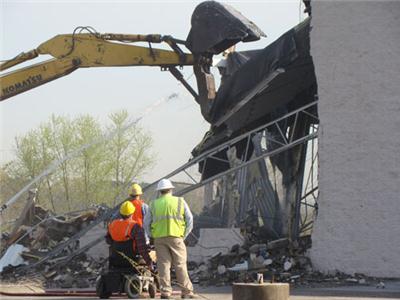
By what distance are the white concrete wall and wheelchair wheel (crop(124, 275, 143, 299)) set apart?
4.09 metres

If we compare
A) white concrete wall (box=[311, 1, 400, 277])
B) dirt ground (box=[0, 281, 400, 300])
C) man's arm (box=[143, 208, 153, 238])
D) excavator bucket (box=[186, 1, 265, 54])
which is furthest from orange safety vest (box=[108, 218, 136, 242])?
excavator bucket (box=[186, 1, 265, 54])

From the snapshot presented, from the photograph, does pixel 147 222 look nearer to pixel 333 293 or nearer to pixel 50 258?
pixel 333 293

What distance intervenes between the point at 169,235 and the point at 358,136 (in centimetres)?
482

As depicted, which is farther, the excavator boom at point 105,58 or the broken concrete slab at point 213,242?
the excavator boom at point 105,58

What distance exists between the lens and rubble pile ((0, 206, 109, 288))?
15.9m

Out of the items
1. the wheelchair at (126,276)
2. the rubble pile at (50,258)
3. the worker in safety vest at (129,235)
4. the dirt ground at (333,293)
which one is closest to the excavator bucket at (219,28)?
the rubble pile at (50,258)

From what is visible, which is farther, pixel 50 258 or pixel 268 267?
pixel 50 258

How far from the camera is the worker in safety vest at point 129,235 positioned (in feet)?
37.6

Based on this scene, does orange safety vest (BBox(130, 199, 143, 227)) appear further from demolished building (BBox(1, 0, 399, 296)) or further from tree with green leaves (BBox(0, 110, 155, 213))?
tree with green leaves (BBox(0, 110, 155, 213))

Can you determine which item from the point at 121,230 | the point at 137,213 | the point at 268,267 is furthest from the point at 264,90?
the point at 121,230

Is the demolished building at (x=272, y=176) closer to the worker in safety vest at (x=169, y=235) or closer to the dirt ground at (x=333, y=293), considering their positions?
the dirt ground at (x=333, y=293)

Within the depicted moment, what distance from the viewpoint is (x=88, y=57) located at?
21.4 m

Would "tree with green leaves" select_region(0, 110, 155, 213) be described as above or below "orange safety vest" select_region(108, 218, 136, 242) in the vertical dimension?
above

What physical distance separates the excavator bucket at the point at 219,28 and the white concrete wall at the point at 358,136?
10.5 feet
